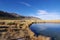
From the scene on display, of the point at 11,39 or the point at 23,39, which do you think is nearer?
the point at 11,39

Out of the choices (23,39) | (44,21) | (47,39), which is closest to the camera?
(47,39)

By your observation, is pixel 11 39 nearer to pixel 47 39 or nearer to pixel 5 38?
pixel 5 38

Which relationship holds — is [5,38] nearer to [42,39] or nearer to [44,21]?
[42,39]

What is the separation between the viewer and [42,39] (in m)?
17.2

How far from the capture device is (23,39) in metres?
19.8

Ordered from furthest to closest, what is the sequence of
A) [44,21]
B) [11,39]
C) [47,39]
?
[44,21] < [11,39] < [47,39]

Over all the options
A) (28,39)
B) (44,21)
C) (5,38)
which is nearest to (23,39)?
(28,39)

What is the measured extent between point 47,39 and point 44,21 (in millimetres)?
121068

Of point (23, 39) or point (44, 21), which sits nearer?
point (23, 39)

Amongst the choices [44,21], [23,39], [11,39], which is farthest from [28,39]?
[44,21]

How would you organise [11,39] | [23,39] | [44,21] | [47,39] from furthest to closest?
[44,21] → [23,39] → [11,39] → [47,39]

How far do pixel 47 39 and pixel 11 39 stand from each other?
435 cm

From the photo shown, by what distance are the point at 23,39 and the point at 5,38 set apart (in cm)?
240

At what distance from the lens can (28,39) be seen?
66.8 feet
